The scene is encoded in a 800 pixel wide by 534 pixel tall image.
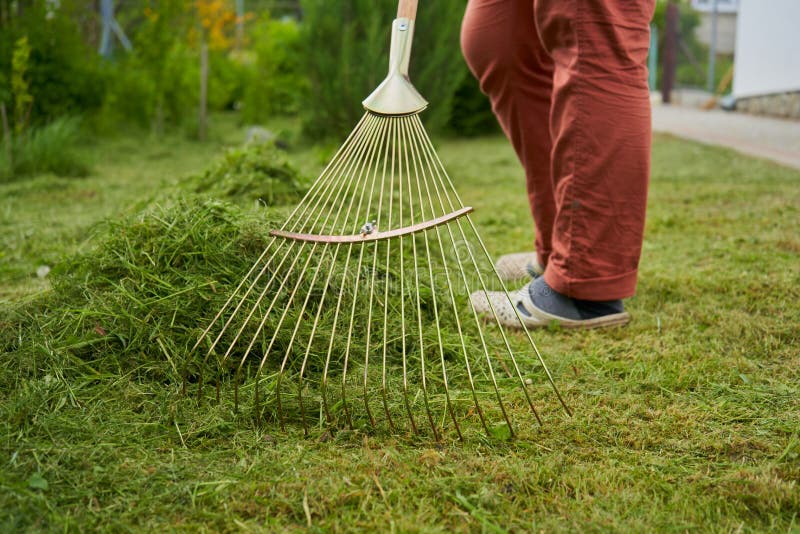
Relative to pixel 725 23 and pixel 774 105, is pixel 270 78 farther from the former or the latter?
pixel 725 23

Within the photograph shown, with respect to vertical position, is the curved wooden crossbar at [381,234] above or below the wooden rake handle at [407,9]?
below

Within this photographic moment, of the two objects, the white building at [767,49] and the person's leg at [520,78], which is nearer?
the person's leg at [520,78]

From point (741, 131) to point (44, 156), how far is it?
5.73 metres

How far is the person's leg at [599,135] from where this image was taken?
1666mm

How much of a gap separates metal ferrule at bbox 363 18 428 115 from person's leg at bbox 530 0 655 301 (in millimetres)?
407

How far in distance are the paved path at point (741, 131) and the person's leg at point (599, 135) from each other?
3.01 metres

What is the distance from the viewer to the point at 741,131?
6.64m

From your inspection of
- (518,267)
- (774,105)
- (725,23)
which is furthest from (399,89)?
(725,23)

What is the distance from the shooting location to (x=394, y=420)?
1424mm

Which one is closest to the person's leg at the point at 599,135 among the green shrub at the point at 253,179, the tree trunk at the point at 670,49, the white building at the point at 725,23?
the green shrub at the point at 253,179

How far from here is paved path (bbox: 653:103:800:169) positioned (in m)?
4.99

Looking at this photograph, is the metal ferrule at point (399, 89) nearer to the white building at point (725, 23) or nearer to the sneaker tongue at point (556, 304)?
the sneaker tongue at point (556, 304)

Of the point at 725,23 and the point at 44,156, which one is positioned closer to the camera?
the point at 44,156

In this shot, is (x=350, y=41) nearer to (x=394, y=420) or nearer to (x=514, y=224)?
(x=514, y=224)
